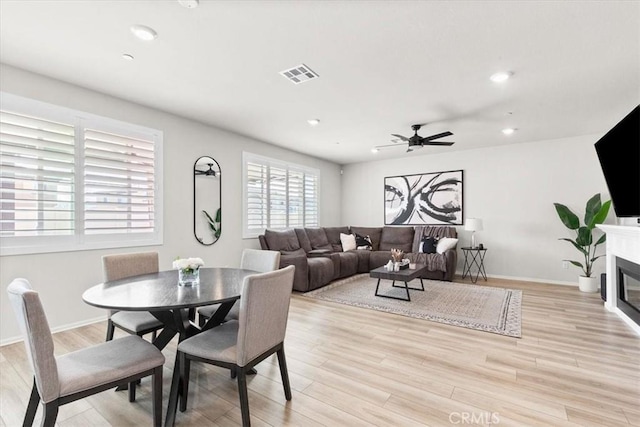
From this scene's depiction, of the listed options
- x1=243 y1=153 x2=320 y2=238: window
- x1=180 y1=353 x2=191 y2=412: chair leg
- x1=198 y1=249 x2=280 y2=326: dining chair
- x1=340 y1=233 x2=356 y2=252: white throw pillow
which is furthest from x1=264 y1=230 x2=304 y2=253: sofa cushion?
x1=180 y1=353 x2=191 y2=412: chair leg

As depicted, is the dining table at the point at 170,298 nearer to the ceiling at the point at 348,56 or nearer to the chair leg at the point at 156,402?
the chair leg at the point at 156,402

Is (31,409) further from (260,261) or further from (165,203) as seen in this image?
(165,203)

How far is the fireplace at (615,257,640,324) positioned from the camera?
3.10 metres

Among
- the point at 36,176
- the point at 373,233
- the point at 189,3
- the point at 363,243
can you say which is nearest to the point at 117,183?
the point at 36,176

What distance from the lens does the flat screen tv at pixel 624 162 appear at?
254 cm

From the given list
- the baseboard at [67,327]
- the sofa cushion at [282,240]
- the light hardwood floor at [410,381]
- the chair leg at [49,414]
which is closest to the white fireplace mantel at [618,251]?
→ the light hardwood floor at [410,381]

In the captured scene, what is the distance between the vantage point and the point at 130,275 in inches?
101

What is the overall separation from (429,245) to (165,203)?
4638 millimetres

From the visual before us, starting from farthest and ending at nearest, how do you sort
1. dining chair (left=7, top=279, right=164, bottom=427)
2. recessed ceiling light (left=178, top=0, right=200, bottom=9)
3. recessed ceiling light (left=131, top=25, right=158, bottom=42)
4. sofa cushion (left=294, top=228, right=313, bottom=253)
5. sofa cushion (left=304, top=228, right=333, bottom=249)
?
sofa cushion (left=304, top=228, right=333, bottom=249) < sofa cushion (left=294, top=228, right=313, bottom=253) < recessed ceiling light (left=131, top=25, right=158, bottom=42) < recessed ceiling light (left=178, top=0, right=200, bottom=9) < dining chair (left=7, top=279, right=164, bottom=427)

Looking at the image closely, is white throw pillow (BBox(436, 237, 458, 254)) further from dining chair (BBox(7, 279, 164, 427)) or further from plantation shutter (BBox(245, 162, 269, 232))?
dining chair (BBox(7, 279, 164, 427))

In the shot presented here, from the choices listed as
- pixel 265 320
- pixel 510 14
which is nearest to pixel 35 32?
pixel 265 320

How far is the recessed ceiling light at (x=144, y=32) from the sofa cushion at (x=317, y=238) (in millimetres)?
4278

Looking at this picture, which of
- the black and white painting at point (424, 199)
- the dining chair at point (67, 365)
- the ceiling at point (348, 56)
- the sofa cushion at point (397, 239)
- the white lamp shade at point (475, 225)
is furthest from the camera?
the sofa cushion at point (397, 239)

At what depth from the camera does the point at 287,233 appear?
5523mm
